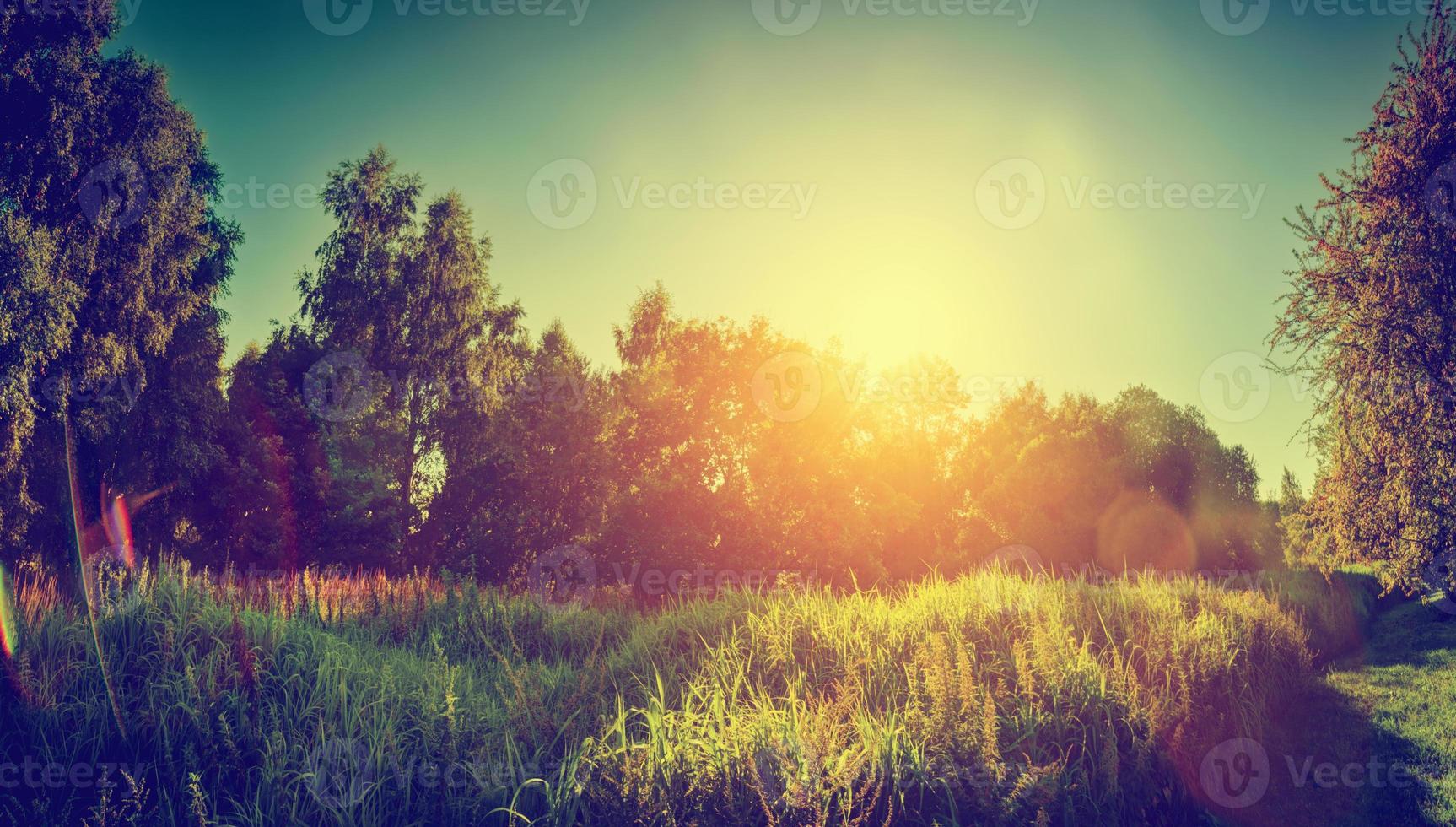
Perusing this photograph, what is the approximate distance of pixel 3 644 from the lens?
5461 mm

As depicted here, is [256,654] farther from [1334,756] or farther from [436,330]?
[436,330]

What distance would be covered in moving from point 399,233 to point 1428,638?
101 feet

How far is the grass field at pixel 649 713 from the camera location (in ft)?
13.6

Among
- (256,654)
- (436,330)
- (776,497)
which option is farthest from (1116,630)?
(436,330)

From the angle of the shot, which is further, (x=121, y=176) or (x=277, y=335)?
(x=277, y=335)
